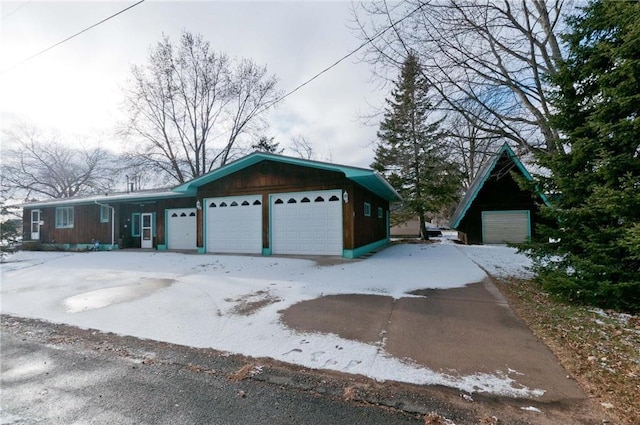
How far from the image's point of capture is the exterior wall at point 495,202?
15.1 meters

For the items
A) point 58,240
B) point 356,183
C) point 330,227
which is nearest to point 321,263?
point 330,227

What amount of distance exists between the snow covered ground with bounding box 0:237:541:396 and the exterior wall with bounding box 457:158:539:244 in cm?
624

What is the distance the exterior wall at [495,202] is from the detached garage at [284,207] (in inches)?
277

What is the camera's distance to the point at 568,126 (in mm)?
5270

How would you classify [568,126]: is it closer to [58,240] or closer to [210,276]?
[210,276]

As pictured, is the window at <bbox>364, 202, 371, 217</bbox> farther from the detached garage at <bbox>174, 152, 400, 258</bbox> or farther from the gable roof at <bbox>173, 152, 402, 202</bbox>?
the gable roof at <bbox>173, 152, 402, 202</bbox>

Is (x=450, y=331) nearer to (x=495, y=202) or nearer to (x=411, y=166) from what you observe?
(x=495, y=202)

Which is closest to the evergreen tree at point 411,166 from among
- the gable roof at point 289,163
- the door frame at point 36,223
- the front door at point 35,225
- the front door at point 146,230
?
the gable roof at point 289,163

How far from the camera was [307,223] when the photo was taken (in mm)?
10664

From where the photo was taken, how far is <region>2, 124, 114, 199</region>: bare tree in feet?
85.7

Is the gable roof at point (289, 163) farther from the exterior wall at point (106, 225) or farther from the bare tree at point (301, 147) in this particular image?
the bare tree at point (301, 147)

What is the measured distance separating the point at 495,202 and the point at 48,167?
3902 cm

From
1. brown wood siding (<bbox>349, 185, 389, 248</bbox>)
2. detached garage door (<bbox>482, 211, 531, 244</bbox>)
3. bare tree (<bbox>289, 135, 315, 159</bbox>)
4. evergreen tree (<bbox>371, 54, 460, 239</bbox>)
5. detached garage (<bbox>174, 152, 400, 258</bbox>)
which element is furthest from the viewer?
bare tree (<bbox>289, 135, 315, 159</bbox>)

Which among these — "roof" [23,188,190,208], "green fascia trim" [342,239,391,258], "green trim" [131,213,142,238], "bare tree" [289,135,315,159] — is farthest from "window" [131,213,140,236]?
"bare tree" [289,135,315,159]
